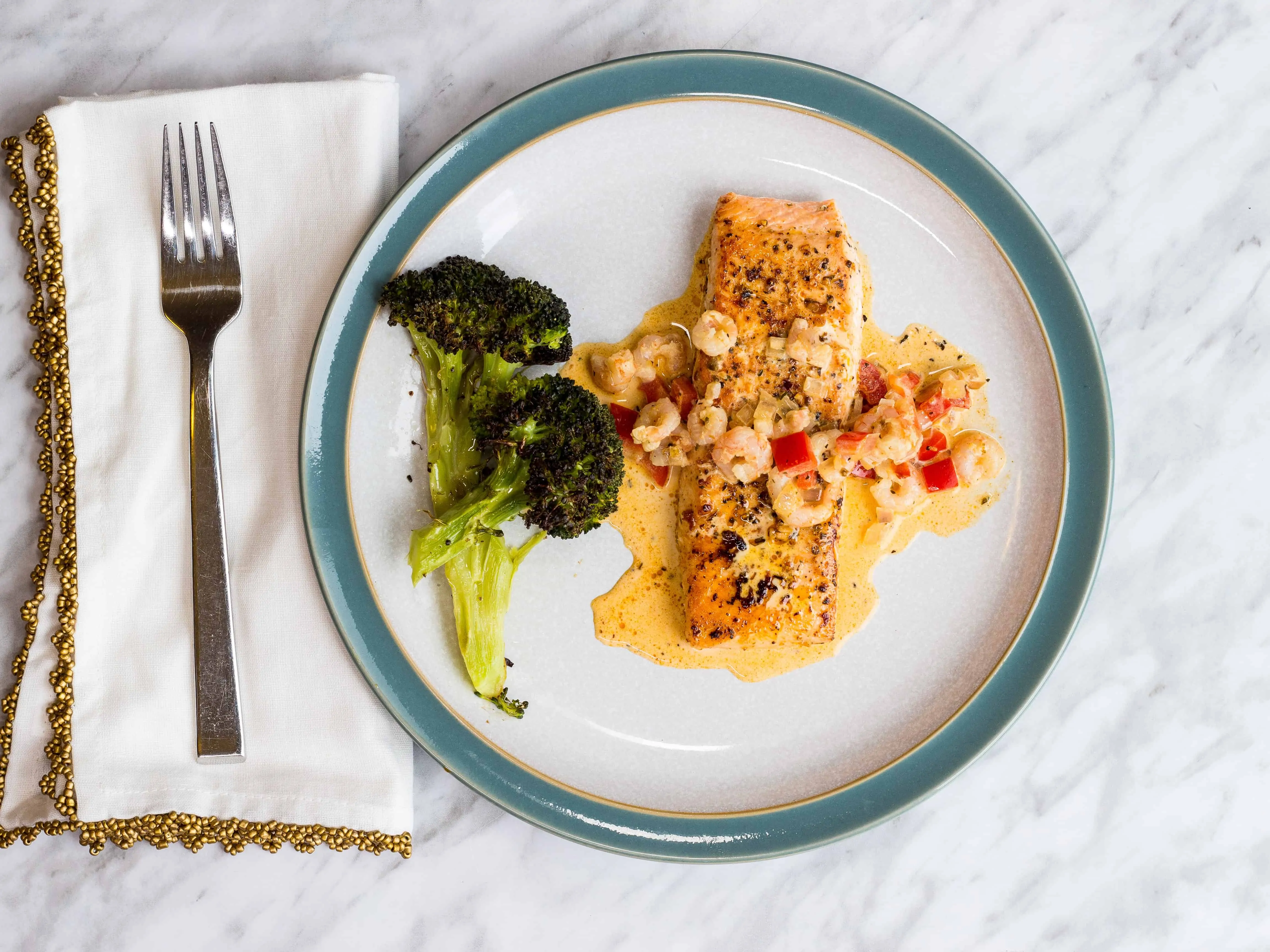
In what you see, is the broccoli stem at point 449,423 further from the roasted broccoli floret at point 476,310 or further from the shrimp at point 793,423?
the shrimp at point 793,423

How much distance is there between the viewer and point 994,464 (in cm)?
290

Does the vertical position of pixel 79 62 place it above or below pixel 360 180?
above

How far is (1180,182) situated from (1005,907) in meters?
2.86

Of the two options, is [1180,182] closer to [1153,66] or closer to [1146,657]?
[1153,66]

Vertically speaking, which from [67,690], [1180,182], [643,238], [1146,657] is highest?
[1180,182]

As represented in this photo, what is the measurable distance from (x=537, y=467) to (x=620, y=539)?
1.66ft

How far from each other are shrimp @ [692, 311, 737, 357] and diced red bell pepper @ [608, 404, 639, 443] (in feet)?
1.22

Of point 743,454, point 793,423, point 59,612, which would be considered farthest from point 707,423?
point 59,612

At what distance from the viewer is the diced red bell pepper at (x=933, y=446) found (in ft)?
9.55

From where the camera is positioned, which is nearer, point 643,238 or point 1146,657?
point 643,238

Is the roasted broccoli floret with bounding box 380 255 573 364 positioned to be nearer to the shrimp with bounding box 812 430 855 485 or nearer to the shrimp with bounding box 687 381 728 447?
the shrimp with bounding box 687 381 728 447

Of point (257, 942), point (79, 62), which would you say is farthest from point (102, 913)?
point (79, 62)

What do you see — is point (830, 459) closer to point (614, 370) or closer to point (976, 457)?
point (976, 457)

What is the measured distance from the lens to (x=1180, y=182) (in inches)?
120
